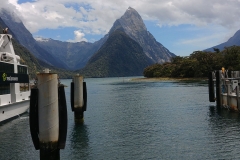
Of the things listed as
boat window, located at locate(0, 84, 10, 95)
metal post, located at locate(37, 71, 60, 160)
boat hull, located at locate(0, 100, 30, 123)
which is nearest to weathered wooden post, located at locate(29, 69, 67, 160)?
metal post, located at locate(37, 71, 60, 160)

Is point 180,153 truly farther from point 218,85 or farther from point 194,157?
point 218,85

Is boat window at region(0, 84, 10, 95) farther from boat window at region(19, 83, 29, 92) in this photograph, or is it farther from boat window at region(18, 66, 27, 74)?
boat window at region(19, 83, 29, 92)

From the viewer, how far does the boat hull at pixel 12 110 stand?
33588 mm

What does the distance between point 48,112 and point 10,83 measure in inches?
960

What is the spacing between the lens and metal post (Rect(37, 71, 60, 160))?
14.3 metres

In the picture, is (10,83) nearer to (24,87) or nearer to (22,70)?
(22,70)

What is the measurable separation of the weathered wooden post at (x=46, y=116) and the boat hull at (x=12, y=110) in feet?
67.5

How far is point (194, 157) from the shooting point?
19688mm

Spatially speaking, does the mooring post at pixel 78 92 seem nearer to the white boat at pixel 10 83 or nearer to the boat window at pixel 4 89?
the white boat at pixel 10 83

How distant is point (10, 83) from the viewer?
36.2 metres

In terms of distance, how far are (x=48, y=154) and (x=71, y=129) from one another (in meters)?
16.0

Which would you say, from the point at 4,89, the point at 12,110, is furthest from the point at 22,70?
the point at 4,89

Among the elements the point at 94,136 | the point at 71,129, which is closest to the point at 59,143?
the point at 94,136

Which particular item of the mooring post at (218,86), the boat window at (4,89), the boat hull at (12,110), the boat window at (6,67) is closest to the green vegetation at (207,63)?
the mooring post at (218,86)
